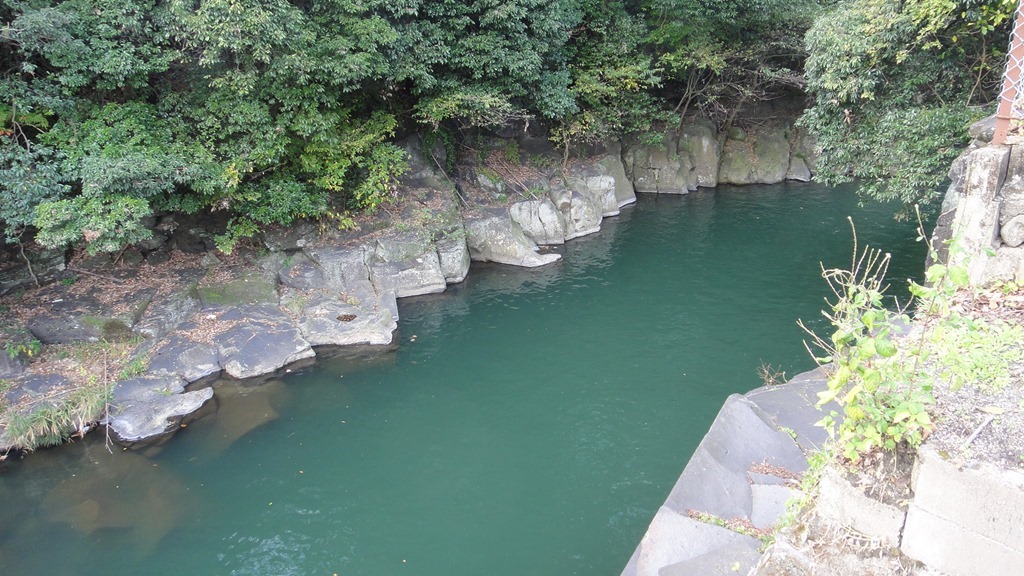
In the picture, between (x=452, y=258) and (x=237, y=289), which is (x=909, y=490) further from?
(x=237, y=289)

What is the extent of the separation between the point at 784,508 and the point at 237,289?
12464 millimetres

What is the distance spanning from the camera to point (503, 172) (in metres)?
21.2

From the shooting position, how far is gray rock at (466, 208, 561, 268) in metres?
18.4

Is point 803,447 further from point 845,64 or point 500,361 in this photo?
point 845,64

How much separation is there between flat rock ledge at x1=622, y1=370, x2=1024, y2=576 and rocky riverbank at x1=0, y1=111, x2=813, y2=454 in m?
8.74

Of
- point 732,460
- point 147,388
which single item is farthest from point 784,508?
point 147,388

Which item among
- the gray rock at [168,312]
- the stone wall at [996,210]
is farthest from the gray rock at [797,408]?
the gray rock at [168,312]

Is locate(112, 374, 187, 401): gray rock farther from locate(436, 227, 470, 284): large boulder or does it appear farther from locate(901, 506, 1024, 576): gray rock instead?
locate(901, 506, 1024, 576): gray rock

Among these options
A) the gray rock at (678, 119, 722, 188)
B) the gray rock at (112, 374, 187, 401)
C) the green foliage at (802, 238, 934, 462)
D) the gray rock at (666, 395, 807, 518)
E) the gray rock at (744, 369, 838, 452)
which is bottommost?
the gray rock at (112, 374, 187, 401)

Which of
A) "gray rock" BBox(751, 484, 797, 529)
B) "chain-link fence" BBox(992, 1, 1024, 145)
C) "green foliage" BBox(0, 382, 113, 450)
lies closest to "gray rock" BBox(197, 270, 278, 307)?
"green foliage" BBox(0, 382, 113, 450)

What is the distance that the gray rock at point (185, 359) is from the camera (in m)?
12.3

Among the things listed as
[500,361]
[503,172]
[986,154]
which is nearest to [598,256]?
[503,172]

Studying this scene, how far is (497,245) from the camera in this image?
18.5 m

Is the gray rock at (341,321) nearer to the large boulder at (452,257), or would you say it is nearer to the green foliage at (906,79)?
the large boulder at (452,257)
